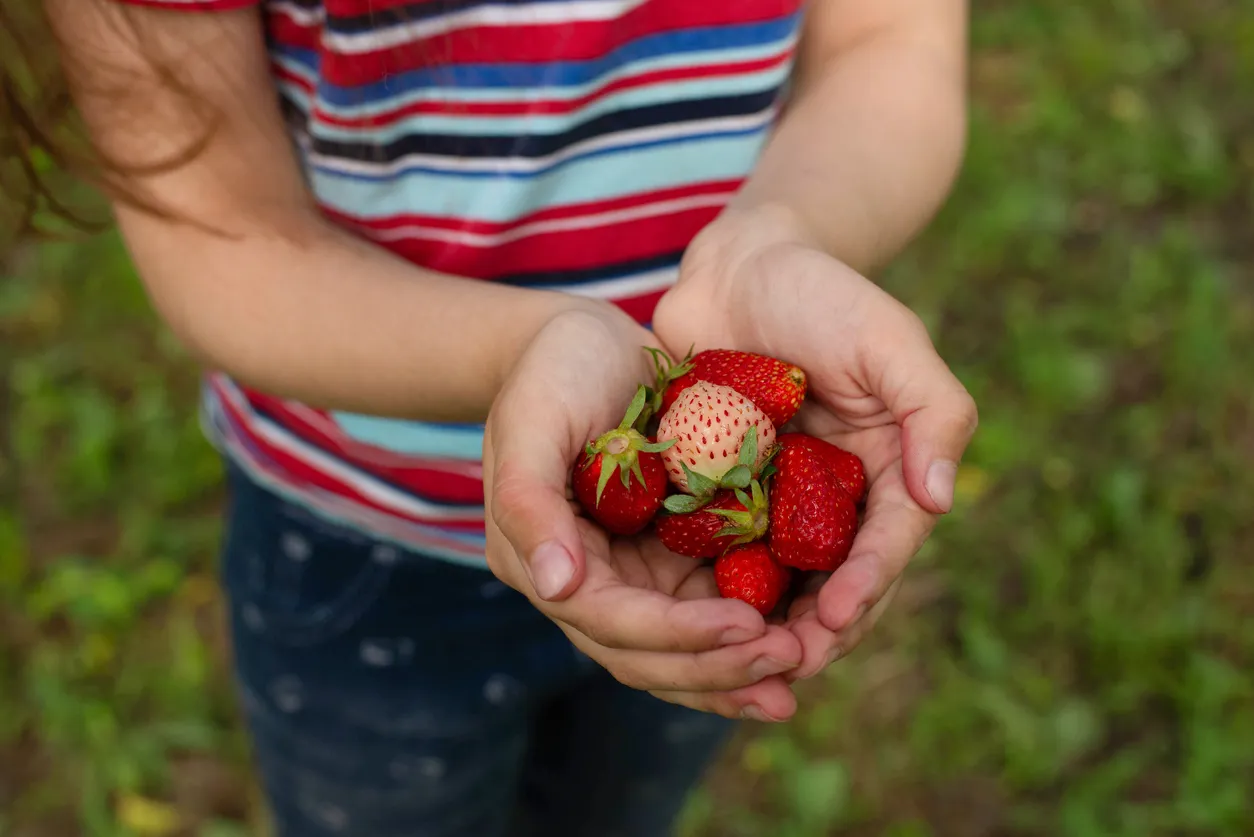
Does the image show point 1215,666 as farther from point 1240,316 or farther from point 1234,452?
point 1240,316

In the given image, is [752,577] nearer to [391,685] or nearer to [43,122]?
[391,685]

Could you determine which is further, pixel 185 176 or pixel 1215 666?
pixel 1215 666

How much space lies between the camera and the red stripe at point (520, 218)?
1053 millimetres

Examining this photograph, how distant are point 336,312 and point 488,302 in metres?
0.13

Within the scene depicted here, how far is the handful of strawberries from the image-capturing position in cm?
93

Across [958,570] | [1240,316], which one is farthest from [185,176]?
[1240,316]

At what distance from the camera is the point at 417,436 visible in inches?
44.3

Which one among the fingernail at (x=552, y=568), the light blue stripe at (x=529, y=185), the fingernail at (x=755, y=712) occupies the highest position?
the light blue stripe at (x=529, y=185)

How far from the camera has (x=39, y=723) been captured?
79.2 inches

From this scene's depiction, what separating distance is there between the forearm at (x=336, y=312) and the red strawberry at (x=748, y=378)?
0.27 ft

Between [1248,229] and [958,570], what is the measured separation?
45.6 inches

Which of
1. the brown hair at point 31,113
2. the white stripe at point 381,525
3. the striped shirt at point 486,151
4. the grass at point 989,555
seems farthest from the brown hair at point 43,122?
the grass at point 989,555

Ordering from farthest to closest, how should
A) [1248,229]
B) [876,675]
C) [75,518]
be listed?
[1248,229] < [75,518] < [876,675]

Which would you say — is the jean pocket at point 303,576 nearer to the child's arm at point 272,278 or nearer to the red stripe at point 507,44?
the child's arm at point 272,278
